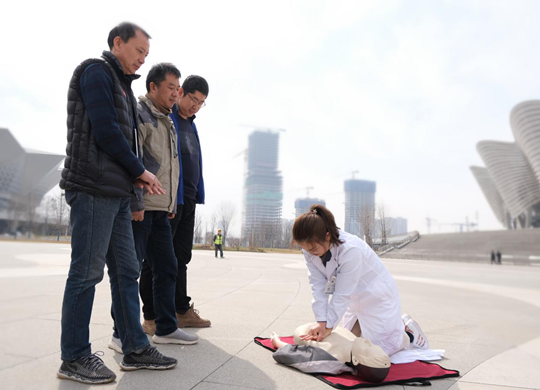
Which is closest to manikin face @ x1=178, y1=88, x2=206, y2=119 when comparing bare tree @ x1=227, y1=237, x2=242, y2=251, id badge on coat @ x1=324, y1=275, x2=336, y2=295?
id badge on coat @ x1=324, y1=275, x2=336, y2=295

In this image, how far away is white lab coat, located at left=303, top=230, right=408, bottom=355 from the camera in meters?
2.37

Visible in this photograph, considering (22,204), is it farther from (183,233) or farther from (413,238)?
(413,238)

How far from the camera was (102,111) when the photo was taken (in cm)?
195

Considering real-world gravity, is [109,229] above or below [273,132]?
below

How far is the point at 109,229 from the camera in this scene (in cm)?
202

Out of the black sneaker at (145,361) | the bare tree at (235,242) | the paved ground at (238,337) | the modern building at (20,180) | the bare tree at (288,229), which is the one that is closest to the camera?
the modern building at (20,180)

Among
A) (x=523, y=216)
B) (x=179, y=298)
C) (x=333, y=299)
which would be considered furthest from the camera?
(x=523, y=216)

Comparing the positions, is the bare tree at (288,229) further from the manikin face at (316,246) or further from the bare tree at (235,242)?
the bare tree at (235,242)

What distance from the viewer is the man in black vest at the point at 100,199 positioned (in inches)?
75.8

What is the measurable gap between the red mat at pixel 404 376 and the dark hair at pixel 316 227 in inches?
30.7

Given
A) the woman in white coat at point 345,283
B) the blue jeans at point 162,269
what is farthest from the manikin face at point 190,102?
the woman in white coat at point 345,283

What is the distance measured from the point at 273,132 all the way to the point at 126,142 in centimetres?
13830

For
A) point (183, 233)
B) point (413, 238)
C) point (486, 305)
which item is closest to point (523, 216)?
point (413, 238)

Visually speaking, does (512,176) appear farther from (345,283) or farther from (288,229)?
(345,283)
